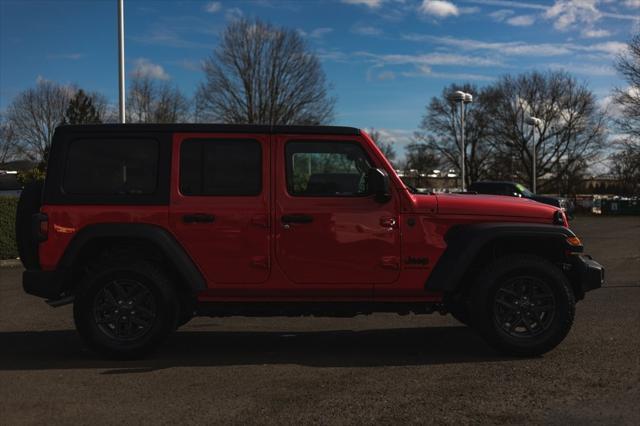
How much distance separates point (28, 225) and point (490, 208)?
417 cm

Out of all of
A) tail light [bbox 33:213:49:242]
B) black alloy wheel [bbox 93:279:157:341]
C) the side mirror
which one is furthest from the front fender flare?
tail light [bbox 33:213:49:242]

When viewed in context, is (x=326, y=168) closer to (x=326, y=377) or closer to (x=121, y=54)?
(x=326, y=377)

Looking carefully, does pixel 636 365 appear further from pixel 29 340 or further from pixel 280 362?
pixel 29 340

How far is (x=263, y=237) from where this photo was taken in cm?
534

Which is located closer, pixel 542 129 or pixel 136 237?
pixel 136 237

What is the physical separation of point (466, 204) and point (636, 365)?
1.94 m

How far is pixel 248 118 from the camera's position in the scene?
3953cm

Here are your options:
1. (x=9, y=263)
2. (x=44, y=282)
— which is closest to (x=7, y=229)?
(x=9, y=263)

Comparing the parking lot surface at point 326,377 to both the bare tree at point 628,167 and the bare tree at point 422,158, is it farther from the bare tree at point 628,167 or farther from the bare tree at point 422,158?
the bare tree at point 422,158

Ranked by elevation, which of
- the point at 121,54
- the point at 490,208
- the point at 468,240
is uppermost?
the point at 121,54

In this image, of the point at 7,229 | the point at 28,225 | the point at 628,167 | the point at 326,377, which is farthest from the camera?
the point at 628,167

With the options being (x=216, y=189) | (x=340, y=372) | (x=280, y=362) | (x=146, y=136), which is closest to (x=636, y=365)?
(x=340, y=372)

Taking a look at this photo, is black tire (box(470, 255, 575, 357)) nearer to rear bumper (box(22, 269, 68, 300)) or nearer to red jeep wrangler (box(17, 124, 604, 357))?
red jeep wrangler (box(17, 124, 604, 357))

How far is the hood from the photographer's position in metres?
5.39
